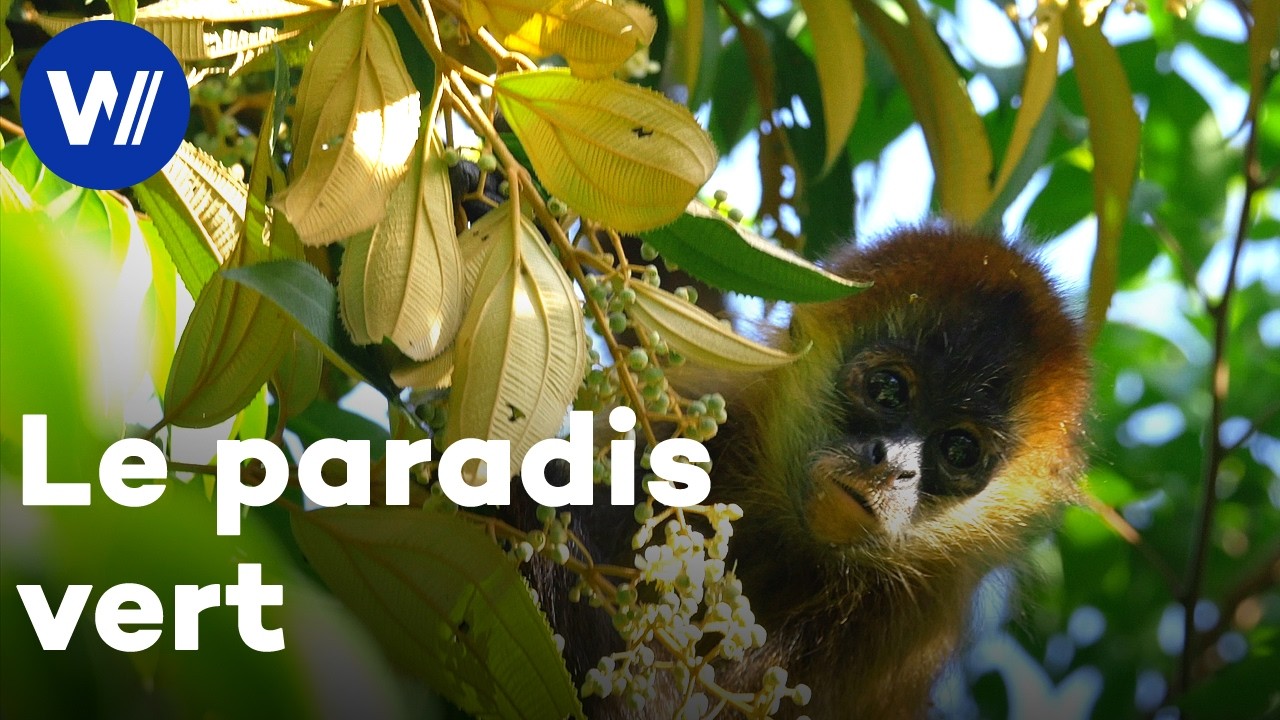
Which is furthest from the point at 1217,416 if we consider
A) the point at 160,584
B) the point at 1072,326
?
the point at 160,584

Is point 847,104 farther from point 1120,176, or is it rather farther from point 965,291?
point 965,291

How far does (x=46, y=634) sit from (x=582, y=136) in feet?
0.91

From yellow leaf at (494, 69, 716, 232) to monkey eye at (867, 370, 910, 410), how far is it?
694 millimetres

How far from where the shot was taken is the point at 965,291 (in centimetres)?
117

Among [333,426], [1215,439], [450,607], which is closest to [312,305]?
[450,607]

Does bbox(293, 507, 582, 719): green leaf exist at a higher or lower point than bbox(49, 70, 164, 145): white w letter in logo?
lower

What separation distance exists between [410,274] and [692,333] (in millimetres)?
132

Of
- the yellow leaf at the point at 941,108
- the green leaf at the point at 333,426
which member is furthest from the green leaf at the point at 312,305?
the yellow leaf at the point at 941,108

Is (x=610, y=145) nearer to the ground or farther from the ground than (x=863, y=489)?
farther from the ground

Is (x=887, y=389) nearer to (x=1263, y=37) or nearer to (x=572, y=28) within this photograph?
(x=1263, y=37)

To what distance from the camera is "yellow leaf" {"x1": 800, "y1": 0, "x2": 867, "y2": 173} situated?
0.85m

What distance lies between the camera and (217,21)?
0.49 meters

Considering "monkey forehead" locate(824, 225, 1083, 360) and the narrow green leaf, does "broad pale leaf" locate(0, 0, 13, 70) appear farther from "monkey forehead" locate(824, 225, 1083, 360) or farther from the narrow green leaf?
the narrow green leaf

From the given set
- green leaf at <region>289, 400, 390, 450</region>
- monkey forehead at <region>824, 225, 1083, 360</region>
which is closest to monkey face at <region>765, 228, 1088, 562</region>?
monkey forehead at <region>824, 225, 1083, 360</region>
